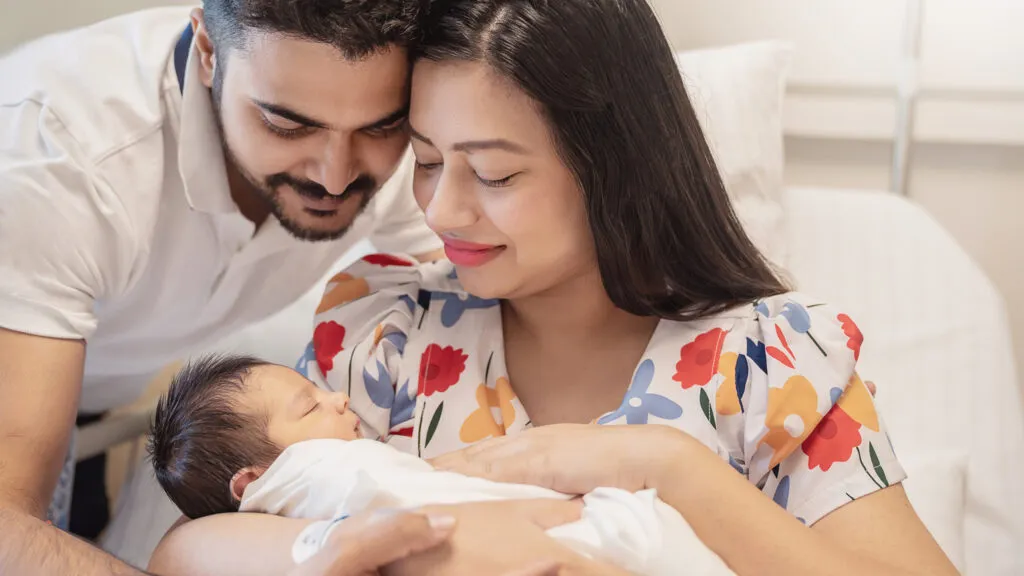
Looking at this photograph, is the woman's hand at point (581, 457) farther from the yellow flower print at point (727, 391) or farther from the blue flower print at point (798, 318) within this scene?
the blue flower print at point (798, 318)

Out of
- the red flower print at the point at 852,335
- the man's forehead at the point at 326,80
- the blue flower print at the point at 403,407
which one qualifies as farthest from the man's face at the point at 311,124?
the red flower print at the point at 852,335

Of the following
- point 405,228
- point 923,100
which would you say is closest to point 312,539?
point 405,228

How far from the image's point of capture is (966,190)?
2.71 meters

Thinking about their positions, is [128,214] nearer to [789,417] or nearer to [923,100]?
[789,417]

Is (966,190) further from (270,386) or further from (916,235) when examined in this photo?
(270,386)

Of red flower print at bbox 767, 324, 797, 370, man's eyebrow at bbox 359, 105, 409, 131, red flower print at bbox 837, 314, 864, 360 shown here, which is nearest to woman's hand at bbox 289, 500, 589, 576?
red flower print at bbox 767, 324, 797, 370

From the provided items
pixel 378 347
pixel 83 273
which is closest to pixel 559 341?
pixel 378 347

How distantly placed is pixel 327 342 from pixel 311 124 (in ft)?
1.01

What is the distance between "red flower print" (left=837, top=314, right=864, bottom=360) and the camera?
133cm

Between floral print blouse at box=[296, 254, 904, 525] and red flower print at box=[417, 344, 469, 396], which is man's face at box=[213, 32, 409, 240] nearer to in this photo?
floral print blouse at box=[296, 254, 904, 525]

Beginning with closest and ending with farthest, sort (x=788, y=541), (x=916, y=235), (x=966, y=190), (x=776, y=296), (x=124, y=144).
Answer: (x=788, y=541)
(x=776, y=296)
(x=124, y=144)
(x=916, y=235)
(x=966, y=190)

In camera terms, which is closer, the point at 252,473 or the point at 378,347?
the point at 252,473

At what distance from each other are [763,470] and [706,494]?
0.54ft

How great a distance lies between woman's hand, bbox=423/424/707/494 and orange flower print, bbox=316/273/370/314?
1.27ft
